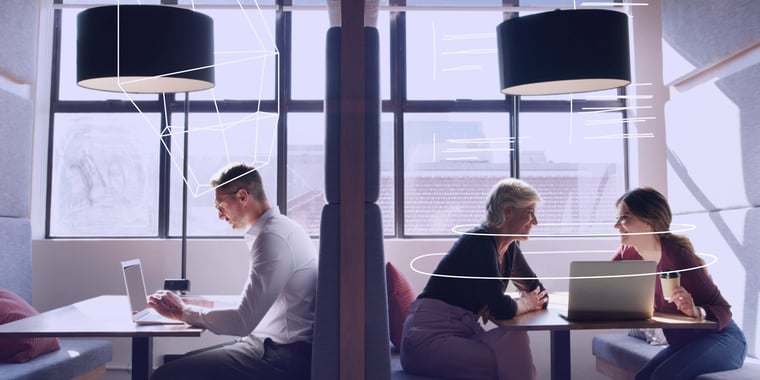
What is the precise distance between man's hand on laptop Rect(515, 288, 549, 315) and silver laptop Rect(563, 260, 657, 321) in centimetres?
26

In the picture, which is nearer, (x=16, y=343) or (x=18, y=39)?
(x=16, y=343)

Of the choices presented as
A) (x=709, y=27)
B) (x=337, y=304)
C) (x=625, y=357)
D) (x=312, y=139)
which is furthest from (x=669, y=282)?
(x=312, y=139)

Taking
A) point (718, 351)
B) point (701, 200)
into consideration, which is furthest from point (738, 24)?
point (718, 351)

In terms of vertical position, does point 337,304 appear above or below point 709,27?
below

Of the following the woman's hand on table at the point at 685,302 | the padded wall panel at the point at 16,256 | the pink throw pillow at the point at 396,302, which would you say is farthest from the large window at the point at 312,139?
the woman's hand on table at the point at 685,302

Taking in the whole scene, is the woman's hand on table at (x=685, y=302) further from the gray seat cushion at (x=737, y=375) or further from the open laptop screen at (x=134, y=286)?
the open laptop screen at (x=134, y=286)

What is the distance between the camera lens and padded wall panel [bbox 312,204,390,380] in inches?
80.1

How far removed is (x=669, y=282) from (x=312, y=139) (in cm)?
257

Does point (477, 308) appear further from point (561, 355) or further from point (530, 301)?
point (561, 355)

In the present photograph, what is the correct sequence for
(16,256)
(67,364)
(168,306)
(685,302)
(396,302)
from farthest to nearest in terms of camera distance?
1. (16,256)
2. (396,302)
3. (67,364)
4. (685,302)
5. (168,306)

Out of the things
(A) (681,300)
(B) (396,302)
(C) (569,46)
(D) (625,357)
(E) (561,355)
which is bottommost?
(D) (625,357)

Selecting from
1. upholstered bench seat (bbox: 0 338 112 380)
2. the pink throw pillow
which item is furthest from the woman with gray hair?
upholstered bench seat (bbox: 0 338 112 380)

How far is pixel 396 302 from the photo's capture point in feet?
10.8

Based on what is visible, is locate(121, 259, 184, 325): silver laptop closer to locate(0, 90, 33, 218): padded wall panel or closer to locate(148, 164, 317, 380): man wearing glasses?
locate(148, 164, 317, 380): man wearing glasses
